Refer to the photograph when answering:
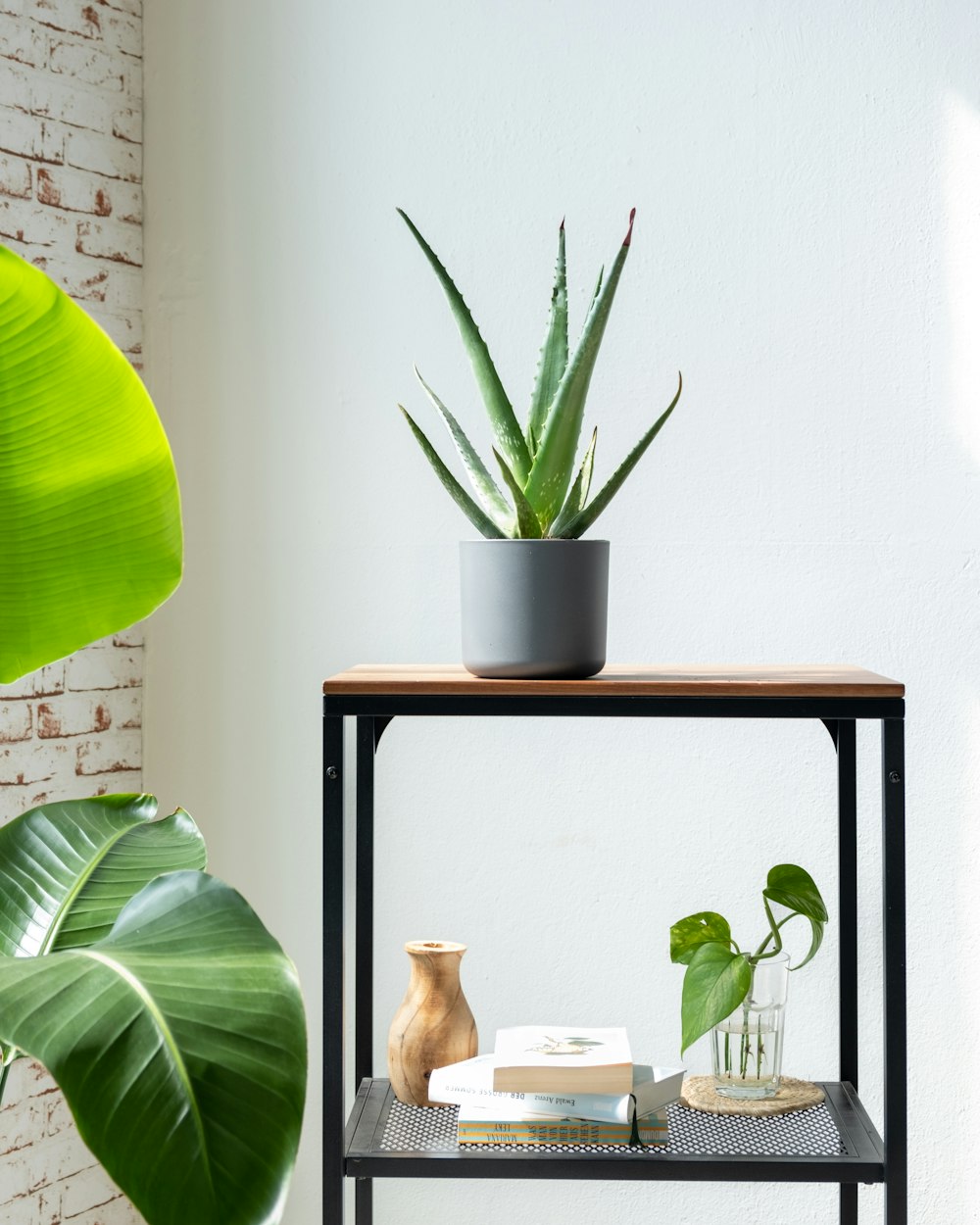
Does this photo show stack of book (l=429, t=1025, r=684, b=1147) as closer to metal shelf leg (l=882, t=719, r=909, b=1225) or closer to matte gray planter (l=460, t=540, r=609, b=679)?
metal shelf leg (l=882, t=719, r=909, b=1225)

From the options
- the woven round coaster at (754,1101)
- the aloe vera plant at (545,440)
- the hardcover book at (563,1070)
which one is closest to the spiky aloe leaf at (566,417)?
the aloe vera plant at (545,440)

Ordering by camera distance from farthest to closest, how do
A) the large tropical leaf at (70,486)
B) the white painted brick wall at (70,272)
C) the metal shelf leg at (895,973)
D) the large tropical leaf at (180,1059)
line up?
the white painted brick wall at (70,272), the metal shelf leg at (895,973), the large tropical leaf at (70,486), the large tropical leaf at (180,1059)

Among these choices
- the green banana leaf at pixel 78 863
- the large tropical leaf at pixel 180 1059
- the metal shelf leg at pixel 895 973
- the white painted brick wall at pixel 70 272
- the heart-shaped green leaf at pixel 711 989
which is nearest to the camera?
the large tropical leaf at pixel 180 1059

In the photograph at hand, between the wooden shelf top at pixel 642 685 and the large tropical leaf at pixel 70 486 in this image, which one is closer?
the large tropical leaf at pixel 70 486

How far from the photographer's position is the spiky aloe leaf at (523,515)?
4.10 feet

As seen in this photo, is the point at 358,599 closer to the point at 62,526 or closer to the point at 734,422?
the point at 734,422

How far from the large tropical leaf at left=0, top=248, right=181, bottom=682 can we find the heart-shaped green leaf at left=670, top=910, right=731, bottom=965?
0.75 m

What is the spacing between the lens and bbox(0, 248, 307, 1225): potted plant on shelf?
0.62 meters

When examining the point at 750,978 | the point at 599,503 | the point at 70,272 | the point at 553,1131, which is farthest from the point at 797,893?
the point at 70,272

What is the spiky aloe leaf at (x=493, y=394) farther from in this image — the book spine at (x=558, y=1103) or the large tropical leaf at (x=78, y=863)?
the book spine at (x=558, y=1103)

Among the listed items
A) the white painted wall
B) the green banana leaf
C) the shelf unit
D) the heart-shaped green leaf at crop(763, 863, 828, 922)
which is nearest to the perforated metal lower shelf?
the shelf unit

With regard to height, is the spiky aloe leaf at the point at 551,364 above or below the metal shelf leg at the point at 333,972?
above

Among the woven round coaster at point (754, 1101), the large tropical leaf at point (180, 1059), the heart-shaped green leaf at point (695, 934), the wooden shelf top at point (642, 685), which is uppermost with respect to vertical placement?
the wooden shelf top at point (642, 685)

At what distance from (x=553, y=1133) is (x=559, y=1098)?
0.11 feet
